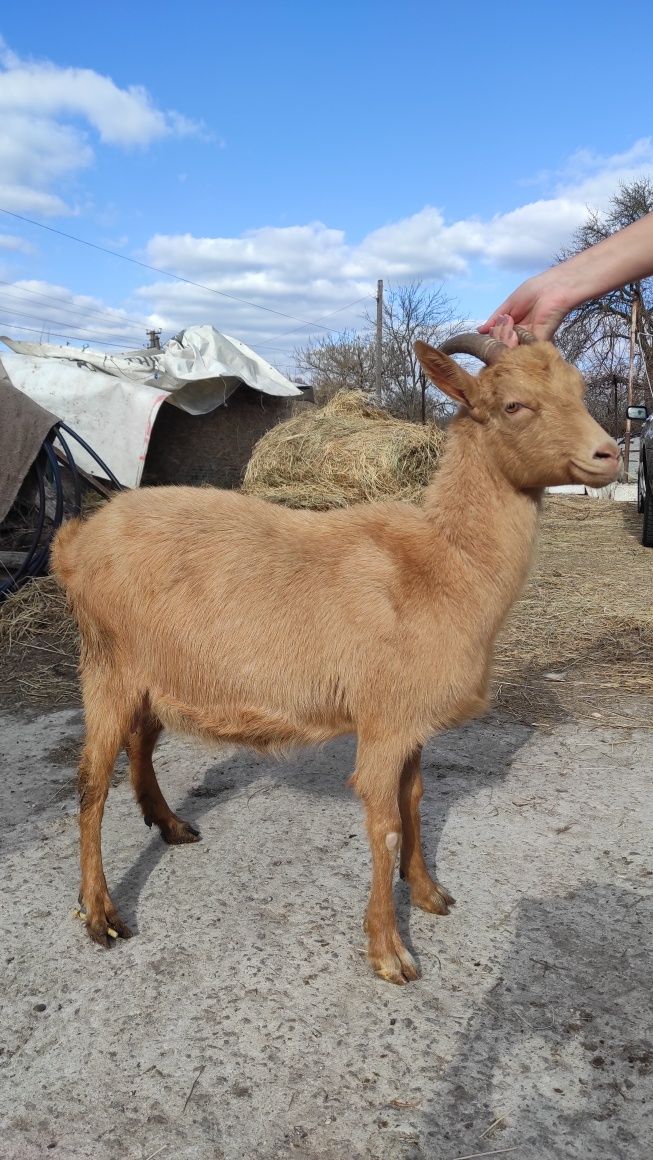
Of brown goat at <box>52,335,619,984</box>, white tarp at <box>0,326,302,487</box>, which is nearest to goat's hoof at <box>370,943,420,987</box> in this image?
brown goat at <box>52,335,619,984</box>

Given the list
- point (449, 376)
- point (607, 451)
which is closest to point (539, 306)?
point (449, 376)

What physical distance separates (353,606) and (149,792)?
1.44 meters

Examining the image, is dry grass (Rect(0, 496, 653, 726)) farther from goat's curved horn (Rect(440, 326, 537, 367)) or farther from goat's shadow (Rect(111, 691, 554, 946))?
goat's curved horn (Rect(440, 326, 537, 367))

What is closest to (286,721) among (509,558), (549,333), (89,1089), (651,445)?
(509,558)

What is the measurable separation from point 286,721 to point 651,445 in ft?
29.0

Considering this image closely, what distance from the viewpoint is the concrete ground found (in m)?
2.19

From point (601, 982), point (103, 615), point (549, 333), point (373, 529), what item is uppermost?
point (549, 333)

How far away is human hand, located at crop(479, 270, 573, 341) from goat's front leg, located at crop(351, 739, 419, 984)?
5.57 feet

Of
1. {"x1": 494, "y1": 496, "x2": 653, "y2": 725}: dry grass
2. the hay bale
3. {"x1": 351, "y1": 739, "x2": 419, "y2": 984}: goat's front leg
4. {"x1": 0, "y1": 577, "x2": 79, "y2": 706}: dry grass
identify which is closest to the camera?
{"x1": 351, "y1": 739, "x2": 419, "y2": 984}: goat's front leg

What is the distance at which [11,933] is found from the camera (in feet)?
9.87

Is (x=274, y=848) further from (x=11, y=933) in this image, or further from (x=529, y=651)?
(x=529, y=651)

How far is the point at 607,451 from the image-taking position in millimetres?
2699

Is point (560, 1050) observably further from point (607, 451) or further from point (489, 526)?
point (607, 451)

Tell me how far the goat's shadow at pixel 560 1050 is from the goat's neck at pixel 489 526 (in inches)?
47.2
